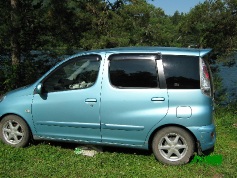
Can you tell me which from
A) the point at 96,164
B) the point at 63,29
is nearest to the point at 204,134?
the point at 96,164

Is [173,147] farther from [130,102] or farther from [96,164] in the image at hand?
[96,164]

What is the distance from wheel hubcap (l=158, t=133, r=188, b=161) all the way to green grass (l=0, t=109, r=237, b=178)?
Result: 0.17 meters

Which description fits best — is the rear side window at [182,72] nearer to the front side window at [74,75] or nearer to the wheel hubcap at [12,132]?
the front side window at [74,75]

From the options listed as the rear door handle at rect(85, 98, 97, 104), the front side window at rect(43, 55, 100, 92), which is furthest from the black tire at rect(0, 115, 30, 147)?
the rear door handle at rect(85, 98, 97, 104)

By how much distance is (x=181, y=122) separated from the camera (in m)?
5.06

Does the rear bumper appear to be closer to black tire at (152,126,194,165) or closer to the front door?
black tire at (152,126,194,165)

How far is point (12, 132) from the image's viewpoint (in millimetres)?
6008

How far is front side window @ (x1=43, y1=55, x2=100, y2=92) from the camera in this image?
5535mm

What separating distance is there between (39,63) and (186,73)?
9.16 meters

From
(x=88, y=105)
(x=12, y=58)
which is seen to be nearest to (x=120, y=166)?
(x=88, y=105)

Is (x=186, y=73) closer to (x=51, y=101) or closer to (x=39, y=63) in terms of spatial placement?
(x=51, y=101)

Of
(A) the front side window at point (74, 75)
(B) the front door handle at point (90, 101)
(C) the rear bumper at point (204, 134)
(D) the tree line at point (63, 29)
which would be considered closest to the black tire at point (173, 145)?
(C) the rear bumper at point (204, 134)

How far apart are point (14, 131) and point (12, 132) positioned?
5 cm

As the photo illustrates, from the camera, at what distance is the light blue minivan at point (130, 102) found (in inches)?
200
